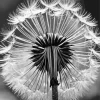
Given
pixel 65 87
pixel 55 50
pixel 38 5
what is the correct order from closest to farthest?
pixel 55 50, pixel 38 5, pixel 65 87

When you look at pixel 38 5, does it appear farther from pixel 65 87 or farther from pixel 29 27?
pixel 65 87

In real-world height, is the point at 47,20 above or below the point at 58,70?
above

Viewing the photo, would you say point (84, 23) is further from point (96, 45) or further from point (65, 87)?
point (65, 87)

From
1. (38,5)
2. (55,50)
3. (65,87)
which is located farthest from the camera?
(65,87)

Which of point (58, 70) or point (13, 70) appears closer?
point (58, 70)

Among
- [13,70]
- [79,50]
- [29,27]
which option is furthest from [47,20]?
[13,70]

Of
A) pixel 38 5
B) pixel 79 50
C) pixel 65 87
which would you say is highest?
pixel 38 5
